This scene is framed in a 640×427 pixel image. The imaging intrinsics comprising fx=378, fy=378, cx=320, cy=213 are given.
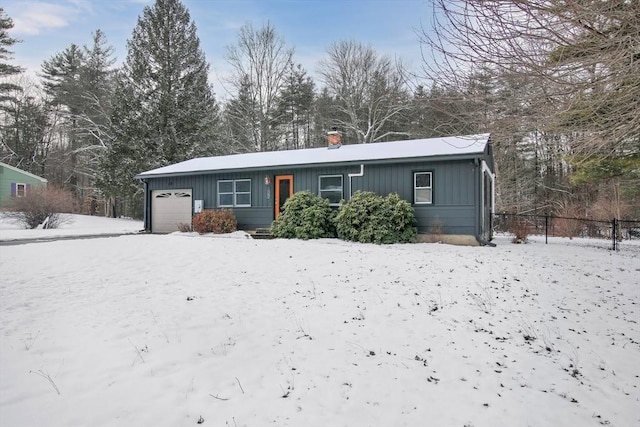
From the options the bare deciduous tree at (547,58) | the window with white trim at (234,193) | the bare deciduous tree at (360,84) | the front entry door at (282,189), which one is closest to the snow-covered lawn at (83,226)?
the window with white trim at (234,193)

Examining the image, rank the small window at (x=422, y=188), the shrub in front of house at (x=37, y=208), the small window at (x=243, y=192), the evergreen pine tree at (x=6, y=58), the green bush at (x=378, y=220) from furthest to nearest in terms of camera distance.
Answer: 1. the evergreen pine tree at (x=6, y=58)
2. the shrub in front of house at (x=37, y=208)
3. the small window at (x=243, y=192)
4. the small window at (x=422, y=188)
5. the green bush at (x=378, y=220)

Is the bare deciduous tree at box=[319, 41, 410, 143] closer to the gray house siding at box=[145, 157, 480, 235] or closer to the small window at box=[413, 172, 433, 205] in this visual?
the gray house siding at box=[145, 157, 480, 235]

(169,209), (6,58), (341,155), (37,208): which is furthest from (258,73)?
(6,58)

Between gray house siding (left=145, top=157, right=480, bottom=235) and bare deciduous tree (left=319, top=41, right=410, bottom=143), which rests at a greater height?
bare deciduous tree (left=319, top=41, right=410, bottom=143)

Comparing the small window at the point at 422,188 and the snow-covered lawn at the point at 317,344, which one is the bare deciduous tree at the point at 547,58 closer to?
the snow-covered lawn at the point at 317,344

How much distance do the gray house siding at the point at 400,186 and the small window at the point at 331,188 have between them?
156 mm

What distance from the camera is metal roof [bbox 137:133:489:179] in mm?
11867

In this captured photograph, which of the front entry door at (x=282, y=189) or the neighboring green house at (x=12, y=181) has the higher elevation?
the neighboring green house at (x=12, y=181)

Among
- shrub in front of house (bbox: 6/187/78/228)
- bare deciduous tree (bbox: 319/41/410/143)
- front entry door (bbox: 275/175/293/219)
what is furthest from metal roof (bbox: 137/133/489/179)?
bare deciduous tree (bbox: 319/41/410/143)

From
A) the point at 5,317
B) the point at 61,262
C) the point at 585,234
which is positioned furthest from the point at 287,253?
the point at 585,234

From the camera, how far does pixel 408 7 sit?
17.7 feet

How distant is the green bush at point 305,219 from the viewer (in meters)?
12.3

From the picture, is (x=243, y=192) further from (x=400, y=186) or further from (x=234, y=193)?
(x=400, y=186)

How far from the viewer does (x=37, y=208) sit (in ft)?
58.5
